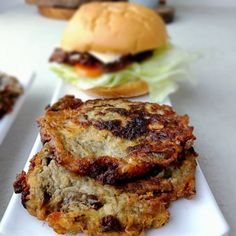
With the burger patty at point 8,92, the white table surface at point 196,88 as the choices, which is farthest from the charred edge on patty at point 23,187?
the burger patty at point 8,92

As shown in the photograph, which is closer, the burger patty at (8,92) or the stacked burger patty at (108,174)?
the stacked burger patty at (108,174)

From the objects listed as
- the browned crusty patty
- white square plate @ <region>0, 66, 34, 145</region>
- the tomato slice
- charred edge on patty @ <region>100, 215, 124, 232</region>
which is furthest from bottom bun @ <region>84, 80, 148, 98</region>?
charred edge on patty @ <region>100, 215, 124, 232</region>

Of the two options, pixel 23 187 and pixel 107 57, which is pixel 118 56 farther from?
pixel 23 187

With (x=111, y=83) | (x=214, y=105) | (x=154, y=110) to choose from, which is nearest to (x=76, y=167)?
(x=154, y=110)

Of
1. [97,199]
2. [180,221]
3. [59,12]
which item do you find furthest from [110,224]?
[59,12]

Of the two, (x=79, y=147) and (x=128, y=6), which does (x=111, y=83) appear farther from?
(x=79, y=147)

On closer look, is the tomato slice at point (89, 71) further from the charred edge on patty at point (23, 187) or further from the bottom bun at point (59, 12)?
the bottom bun at point (59, 12)
